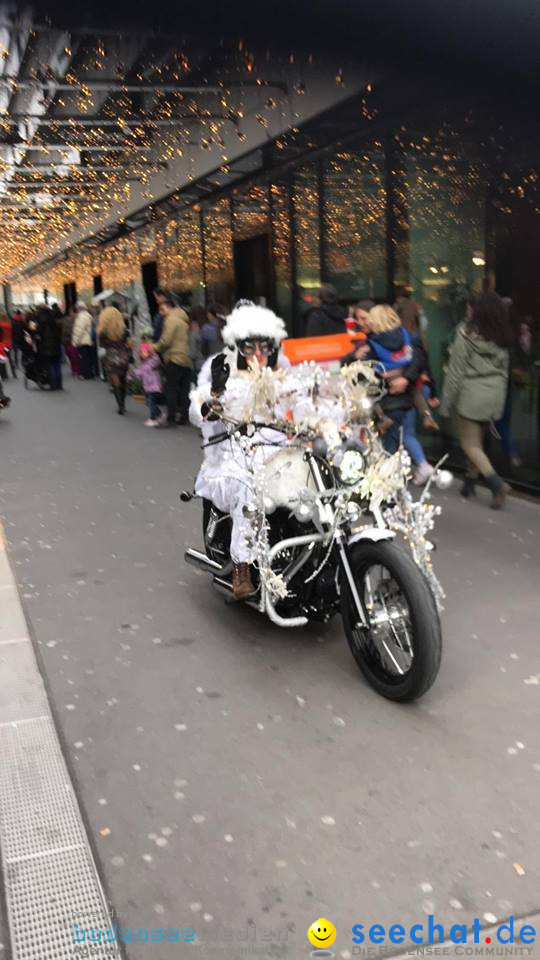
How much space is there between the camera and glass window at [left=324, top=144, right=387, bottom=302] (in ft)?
32.0

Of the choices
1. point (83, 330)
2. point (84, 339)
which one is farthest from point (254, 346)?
point (84, 339)

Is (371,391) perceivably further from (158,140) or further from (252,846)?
(158,140)

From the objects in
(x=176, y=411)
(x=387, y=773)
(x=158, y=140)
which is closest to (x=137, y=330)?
(x=158, y=140)

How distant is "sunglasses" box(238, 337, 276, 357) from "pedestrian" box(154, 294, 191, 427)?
26.5ft

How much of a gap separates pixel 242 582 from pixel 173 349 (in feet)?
27.6

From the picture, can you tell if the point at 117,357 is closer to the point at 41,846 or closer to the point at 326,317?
the point at 326,317

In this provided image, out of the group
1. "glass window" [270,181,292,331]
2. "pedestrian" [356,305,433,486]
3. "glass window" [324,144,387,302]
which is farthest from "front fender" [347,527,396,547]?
"glass window" [270,181,292,331]

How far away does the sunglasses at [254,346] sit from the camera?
14.9 feet

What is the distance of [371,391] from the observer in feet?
14.5

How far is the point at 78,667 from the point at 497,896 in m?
2.38

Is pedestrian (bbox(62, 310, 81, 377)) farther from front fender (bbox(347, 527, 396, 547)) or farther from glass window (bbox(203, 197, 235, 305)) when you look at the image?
front fender (bbox(347, 527, 396, 547))

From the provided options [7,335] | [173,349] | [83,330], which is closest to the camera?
[173,349]

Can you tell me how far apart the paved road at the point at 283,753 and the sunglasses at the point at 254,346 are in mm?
1464

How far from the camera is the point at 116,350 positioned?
14.6 m
